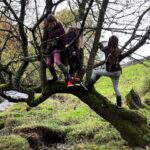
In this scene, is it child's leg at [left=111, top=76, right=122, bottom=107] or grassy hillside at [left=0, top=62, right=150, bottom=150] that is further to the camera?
grassy hillside at [left=0, top=62, right=150, bottom=150]

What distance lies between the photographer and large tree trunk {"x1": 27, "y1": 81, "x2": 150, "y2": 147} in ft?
36.4

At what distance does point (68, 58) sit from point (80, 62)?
37 cm

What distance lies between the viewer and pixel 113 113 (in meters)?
11.5

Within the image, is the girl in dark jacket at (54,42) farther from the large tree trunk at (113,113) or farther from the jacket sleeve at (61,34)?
the large tree trunk at (113,113)

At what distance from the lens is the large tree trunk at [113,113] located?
1110 cm

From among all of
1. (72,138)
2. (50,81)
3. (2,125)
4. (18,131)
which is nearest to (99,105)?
(50,81)

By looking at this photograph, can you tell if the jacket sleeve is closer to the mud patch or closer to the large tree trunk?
the large tree trunk

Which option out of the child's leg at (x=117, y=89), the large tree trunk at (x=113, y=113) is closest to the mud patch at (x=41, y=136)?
the large tree trunk at (x=113, y=113)

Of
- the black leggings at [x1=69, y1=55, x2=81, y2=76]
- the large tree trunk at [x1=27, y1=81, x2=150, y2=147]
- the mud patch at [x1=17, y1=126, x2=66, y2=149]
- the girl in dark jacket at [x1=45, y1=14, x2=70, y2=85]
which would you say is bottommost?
the mud patch at [x1=17, y1=126, x2=66, y2=149]

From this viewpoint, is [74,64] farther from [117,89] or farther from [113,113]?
[113,113]

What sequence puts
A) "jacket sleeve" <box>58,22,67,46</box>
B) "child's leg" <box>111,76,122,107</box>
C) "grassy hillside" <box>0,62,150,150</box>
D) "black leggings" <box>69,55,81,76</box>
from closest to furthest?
"jacket sleeve" <box>58,22,67,46</box>
"black leggings" <box>69,55,81,76</box>
"child's leg" <box>111,76,122,107</box>
"grassy hillside" <box>0,62,150,150</box>

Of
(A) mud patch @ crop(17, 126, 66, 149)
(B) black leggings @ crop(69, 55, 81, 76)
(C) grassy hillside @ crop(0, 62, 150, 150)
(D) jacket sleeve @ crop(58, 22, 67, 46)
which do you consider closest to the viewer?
(D) jacket sleeve @ crop(58, 22, 67, 46)

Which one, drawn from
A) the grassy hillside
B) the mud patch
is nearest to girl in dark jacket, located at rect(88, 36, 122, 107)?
A: the grassy hillside

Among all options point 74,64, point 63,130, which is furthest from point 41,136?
point 74,64
